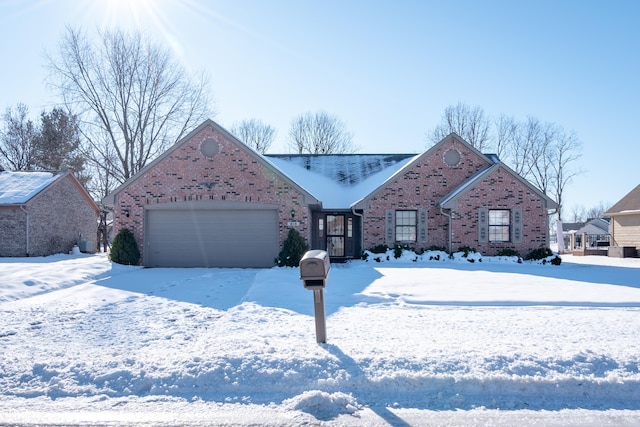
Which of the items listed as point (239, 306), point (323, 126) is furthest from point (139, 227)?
point (323, 126)

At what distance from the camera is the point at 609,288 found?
32.8 ft

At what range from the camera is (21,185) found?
2188 centimetres

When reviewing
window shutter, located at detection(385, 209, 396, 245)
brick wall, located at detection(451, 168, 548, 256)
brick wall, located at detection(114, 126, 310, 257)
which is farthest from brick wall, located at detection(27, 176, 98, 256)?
brick wall, located at detection(451, 168, 548, 256)

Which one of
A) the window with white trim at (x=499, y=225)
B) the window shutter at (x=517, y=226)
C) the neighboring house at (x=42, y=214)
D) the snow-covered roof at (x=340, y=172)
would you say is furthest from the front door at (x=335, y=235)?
the neighboring house at (x=42, y=214)

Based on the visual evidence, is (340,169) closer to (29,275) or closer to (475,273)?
(475,273)

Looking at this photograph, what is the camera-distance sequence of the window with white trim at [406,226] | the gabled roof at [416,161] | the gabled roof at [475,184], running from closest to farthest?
the gabled roof at [475,184], the gabled roof at [416,161], the window with white trim at [406,226]

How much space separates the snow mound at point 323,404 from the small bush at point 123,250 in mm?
12773

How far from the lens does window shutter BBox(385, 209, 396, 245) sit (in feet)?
57.4

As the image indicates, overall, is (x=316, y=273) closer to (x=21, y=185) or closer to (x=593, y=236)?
(x=21, y=185)

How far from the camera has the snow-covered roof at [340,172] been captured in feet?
61.5

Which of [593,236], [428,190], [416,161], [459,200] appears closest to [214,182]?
[416,161]

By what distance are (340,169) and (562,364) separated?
59.9 feet

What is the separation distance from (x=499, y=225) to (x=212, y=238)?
1170 cm

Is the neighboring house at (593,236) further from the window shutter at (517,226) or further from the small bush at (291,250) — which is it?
the small bush at (291,250)
